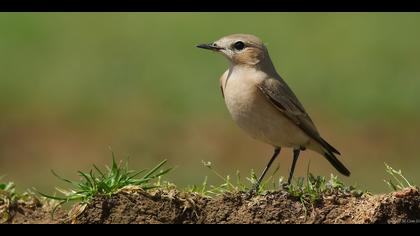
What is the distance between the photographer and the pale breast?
30.9 feet

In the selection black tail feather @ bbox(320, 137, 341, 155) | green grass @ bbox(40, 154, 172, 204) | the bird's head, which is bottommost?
green grass @ bbox(40, 154, 172, 204)

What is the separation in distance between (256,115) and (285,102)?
0.36 meters

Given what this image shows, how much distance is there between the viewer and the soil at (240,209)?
7.54 meters

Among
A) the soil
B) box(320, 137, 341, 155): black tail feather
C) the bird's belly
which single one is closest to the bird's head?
the bird's belly

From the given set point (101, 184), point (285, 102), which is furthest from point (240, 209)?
point (285, 102)

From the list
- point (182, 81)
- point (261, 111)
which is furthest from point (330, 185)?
point (182, 81)

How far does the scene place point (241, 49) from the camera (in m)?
9.95

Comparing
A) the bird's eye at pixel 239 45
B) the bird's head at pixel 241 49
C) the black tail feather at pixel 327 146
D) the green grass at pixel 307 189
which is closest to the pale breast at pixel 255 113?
the bird's head at pixel 241 49

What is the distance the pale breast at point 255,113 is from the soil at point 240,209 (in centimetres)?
173

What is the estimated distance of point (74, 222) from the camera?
759 centimetres

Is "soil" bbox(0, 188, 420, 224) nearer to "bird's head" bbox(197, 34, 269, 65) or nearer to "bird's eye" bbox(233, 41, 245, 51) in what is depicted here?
"bird's head" bbox(197, 34, 269, 65)

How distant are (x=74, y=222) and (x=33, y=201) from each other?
2.49 ft

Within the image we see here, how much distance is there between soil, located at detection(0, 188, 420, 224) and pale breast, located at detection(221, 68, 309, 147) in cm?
173

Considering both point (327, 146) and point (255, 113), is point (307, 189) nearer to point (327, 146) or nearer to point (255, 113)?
point (255, 113)
